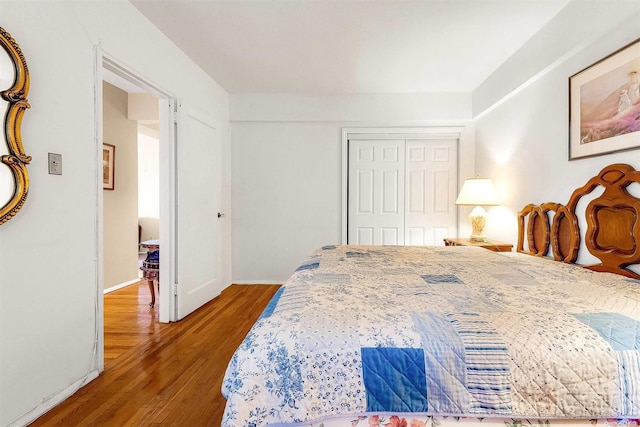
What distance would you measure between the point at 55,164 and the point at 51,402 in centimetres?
126

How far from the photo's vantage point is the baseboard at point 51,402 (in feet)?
5.25

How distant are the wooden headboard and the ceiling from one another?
4.39ft

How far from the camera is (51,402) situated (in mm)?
1746

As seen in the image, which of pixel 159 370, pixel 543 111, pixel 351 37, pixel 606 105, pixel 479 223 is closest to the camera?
pixel 606 105

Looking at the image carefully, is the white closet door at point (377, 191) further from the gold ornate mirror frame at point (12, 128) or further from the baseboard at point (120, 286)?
the gold ornate mirror frame at point (12, 128)

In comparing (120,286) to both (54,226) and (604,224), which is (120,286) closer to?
(54,226)

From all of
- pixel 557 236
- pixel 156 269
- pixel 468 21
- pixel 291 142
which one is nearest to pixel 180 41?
pixel 291 142

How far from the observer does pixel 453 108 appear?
4207 millimetres

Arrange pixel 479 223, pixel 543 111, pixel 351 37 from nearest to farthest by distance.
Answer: pixel 543 111
pixel 351 37
pixel 479 223

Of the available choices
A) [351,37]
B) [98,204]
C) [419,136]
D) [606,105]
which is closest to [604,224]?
[606,105]

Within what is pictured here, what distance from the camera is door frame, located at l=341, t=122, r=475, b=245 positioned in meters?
4.27

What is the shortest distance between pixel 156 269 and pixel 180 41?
7.09ft

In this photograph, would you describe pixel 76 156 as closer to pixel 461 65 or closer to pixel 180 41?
pixel 180 41

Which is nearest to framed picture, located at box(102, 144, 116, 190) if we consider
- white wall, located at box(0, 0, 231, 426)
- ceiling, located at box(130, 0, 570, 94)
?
ceiling, located at box(130, 0, 570, 94)
